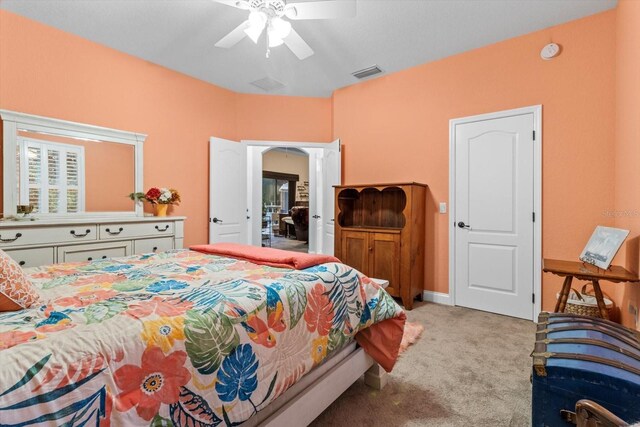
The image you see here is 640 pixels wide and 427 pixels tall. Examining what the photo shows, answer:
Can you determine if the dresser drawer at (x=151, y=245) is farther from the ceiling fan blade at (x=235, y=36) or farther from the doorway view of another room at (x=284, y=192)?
the doorway view of another room at (x=284, y=192)

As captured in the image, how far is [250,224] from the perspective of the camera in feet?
15.6

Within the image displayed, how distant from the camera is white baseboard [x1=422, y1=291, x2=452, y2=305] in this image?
3.56m

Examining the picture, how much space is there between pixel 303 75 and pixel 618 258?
12.3ft

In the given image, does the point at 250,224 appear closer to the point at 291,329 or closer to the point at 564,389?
the point at 291,329

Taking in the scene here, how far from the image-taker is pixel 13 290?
1011 millimetres

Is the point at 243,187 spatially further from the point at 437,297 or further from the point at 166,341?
the point at 166,341

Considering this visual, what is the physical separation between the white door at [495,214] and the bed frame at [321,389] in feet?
6.35

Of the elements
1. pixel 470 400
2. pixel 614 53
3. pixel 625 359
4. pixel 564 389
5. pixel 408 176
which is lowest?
pixel 470 400

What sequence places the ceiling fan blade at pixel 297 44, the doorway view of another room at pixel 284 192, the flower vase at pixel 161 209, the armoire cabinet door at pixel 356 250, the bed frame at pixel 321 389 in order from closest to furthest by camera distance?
1. the bed frame at pixel 321 389
2. the ceiling fan blade at pixel 297 44
3. the flower vase at pixel 161 209
4. the armoire cabinet door at pixel 356 250
5. the doorway view of another room at pixel 284 192

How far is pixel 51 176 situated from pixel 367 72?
3596 millimetres

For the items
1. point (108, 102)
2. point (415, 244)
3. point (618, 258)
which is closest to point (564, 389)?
point (618, 258)

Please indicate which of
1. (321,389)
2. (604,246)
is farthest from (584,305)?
(321,389)

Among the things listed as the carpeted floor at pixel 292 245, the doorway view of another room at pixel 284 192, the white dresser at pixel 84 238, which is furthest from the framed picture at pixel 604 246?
the doorway view of another room at pixel 284 192

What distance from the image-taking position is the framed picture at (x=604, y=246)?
7.12ft
